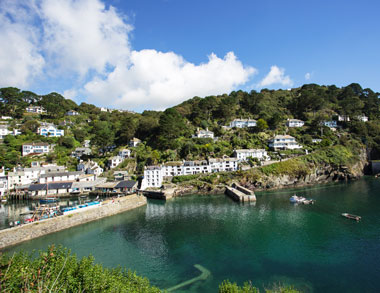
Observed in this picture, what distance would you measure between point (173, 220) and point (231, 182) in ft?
75.5

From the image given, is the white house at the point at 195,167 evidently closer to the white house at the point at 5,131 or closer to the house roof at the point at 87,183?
the house roof at the point at 87,183

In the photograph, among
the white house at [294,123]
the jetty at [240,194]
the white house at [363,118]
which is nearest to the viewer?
the jetty at [240,194]

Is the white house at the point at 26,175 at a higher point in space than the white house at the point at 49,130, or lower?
lower

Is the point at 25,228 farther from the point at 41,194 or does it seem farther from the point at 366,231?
the point at 366,231

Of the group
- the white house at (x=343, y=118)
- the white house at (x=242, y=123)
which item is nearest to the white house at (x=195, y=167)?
the white house at (x=242, y=123)

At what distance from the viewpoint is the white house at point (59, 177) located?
2052 inches

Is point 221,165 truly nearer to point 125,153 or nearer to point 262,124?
point 262,124

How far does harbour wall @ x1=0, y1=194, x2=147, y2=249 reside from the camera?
2466 cm

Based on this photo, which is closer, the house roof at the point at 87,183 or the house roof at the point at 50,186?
the house roof at the point at 50,186

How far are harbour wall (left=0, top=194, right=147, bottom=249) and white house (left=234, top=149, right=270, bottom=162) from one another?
31.2m

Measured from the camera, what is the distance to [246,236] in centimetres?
2478

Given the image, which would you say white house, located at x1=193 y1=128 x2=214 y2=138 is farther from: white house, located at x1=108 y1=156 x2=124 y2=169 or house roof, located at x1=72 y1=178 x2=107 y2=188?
house roof, located at x1=72 y1=178 x2=107 y2=188

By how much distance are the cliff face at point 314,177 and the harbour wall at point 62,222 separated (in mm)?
28390

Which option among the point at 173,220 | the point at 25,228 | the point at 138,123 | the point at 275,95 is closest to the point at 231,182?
the point at 173,220
